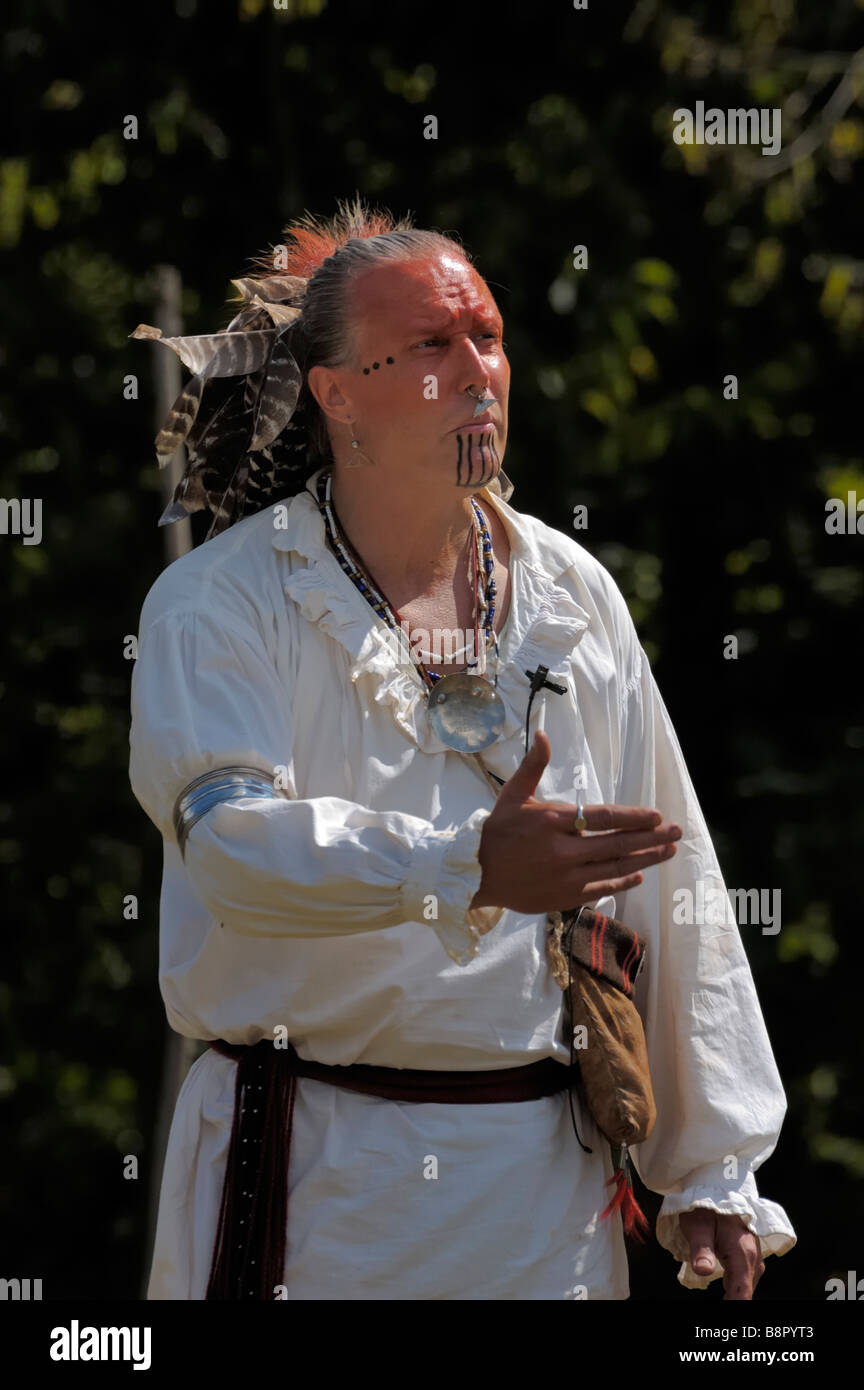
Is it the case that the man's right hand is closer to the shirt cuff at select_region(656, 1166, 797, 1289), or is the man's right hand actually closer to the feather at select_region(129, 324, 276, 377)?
the shirt cuff at select_region(656, 1166, 797, 1289)

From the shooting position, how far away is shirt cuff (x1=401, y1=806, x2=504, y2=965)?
2562 mm

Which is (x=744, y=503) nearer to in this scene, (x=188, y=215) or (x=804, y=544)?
(x=804, y=544)

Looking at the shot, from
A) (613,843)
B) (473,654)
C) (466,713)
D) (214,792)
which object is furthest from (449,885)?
(473,654)

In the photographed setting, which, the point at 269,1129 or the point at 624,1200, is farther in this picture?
the point at 624,1200

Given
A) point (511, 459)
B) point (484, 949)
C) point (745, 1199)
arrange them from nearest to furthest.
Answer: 1. point (484, 949)
2. point (745, 1199)
3. point (511, 459)

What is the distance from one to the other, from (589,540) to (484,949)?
3.66m

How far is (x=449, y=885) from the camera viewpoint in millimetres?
2570

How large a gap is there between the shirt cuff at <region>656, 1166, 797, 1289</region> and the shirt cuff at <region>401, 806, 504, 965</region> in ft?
2.56

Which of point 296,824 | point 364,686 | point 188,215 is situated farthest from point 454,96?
point 296,824

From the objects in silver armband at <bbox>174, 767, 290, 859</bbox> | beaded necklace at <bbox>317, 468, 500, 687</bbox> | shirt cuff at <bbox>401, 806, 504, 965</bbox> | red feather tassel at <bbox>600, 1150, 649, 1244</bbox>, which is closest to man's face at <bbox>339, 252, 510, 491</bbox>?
beaded necklace at <bbox>317, 468, 500, 687</bbox>

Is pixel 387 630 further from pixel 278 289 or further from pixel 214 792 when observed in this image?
pixel 278 289

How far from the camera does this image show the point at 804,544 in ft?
21.7

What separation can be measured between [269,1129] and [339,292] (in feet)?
4.06

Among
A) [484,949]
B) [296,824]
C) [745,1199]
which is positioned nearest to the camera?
[296,824]
